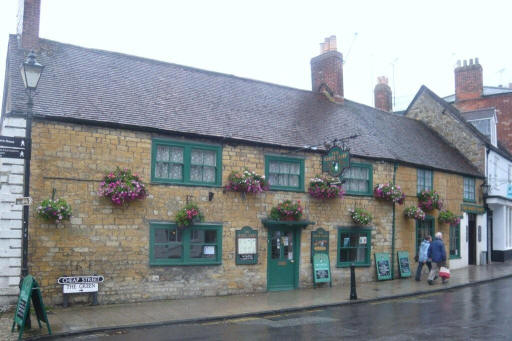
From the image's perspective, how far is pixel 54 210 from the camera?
12.2m

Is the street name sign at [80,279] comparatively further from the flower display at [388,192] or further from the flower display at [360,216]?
the flower display at [388,192]

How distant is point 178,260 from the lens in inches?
566

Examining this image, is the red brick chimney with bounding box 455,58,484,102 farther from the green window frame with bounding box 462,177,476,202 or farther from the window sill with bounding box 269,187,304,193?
the window sill with bounding box 269,187,304,193

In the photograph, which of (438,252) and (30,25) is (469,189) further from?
(30,25)

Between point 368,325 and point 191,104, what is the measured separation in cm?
925

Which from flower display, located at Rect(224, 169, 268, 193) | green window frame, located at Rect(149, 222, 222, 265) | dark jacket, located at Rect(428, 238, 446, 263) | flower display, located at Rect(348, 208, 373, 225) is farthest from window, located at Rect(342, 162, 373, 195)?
green window frame, located at Rect(149, 222, 222, 265)

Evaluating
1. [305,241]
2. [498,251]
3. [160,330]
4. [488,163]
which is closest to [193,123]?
[305,241]

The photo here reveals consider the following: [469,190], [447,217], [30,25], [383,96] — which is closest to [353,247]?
[447,217]

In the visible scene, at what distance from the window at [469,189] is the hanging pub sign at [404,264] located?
20.6 ft

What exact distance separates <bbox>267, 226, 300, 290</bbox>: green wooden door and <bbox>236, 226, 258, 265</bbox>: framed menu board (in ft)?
2.01

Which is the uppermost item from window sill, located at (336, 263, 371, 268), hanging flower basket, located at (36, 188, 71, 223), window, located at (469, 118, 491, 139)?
window, located at (469, 118, 491, 139)

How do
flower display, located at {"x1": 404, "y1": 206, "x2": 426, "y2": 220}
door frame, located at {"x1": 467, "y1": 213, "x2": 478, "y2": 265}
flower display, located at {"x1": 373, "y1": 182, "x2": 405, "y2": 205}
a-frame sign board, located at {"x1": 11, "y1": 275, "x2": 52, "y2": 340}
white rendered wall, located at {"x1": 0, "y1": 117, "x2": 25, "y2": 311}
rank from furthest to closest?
1. door frame, located at {"x1": 467, "y1": 213, "x2": 478, "y2": 265}
2. flower display, located at {"x1": 404, "y1": 206, "x2": 426, "y2": 220}
3. flower display, located at {"x1": 373, "y1": 182, "x2": 405, "y2": 205}
4. white rendered wall, located at {"x1": 0, "y1": 117, "x2": 25, "y2": 311}
5. a-frame sign board, located at {"x1": 11, "y1": 275, "x2": 52, "y2": 340}

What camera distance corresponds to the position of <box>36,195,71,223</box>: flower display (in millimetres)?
12148

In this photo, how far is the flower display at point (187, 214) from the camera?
14078 mm
